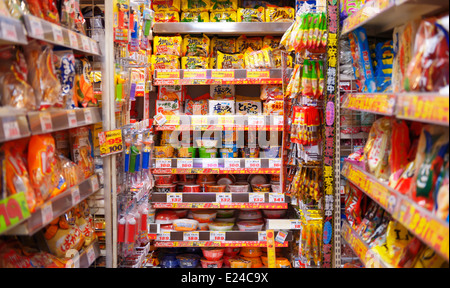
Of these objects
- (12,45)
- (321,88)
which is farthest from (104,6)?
(321,88)

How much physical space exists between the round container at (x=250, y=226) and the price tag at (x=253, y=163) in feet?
1.75

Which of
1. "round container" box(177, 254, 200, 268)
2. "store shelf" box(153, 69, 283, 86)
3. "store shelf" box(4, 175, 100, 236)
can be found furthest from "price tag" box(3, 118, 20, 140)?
"round container" box(177, 254, 200, 268)

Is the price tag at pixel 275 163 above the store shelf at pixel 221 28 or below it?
below

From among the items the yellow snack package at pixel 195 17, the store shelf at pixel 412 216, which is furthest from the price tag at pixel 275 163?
the store shelf at pixel 412 216

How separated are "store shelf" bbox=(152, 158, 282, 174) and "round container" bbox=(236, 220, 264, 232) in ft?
1.61

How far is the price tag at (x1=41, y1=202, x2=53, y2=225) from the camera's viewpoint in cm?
159

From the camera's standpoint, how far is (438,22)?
134cm

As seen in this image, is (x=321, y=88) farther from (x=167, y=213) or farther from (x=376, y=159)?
(x=167, y=213)

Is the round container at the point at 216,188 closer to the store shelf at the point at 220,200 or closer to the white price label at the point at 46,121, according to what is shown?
the store shelf at the point at 220,200

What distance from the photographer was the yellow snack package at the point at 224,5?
4.18 meters

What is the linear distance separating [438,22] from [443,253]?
680mm

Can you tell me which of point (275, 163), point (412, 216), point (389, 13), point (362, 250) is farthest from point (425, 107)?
point (275, 163)

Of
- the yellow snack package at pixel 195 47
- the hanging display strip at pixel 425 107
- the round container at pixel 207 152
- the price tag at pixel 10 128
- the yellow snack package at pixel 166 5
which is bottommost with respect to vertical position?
the round container at pixel 207 152

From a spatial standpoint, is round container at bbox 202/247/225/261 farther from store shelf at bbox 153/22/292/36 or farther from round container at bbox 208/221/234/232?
store shelf at bbox 153/22/292/36
